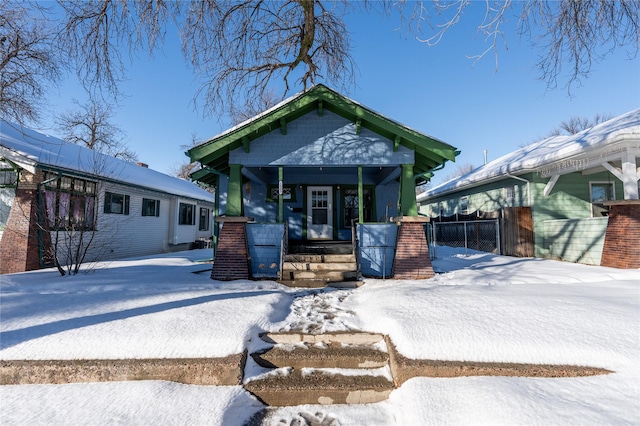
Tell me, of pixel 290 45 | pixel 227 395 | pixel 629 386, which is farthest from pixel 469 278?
pixel 290 45

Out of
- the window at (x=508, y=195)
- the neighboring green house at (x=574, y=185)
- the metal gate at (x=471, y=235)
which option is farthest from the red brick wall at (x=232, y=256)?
the window at (x=508, y=195)

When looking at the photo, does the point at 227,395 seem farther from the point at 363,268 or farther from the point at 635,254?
the point at 635,254

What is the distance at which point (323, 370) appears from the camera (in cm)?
342

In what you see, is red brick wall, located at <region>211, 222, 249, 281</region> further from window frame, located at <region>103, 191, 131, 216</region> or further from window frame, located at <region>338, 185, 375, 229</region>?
window frame, located at <region>103, 191, 131, 216</region>

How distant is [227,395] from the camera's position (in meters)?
2.96

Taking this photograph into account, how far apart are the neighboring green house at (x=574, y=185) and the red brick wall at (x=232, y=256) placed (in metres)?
10.7

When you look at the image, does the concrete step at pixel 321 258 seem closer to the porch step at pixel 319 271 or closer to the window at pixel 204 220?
the porch step at pixel 319 271

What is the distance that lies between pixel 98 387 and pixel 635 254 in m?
12.3

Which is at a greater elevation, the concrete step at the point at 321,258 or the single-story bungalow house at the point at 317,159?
the single-story bungalow house at the point at 317,159

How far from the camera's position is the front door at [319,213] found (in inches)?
424

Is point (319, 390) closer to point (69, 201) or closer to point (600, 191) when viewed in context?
point (69, 201)

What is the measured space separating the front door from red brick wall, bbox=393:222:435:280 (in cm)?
367

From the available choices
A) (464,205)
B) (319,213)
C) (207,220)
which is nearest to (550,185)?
(464,205)

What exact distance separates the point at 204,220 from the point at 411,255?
56.2 ft
